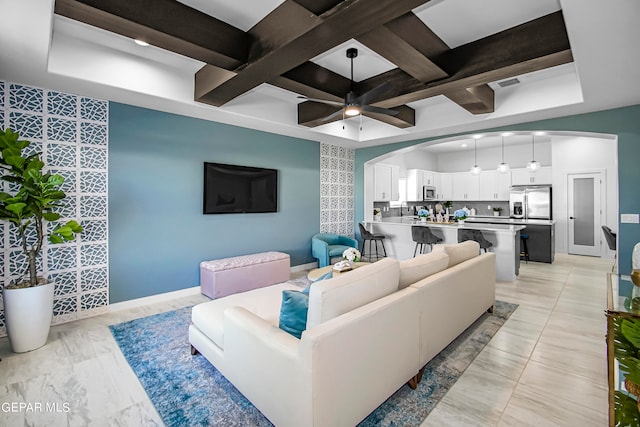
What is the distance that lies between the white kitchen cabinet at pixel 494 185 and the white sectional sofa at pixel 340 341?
726cm

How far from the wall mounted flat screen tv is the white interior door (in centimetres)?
730

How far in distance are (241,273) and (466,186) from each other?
796 cm

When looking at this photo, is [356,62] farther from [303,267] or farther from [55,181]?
[303,267]

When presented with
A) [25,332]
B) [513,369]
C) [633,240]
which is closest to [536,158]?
[633,240]

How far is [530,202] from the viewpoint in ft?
25.7

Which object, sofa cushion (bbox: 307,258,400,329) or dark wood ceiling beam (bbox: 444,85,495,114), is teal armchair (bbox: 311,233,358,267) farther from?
sofa cushion (bbox: 307,258,400,329)

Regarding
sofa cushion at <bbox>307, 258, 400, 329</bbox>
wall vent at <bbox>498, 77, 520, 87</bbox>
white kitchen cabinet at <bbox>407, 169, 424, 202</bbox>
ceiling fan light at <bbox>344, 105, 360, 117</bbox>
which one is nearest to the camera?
sofa cushion at <bbox>307, 258, 400, 329</bbox>

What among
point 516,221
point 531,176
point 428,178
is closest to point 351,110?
point 516,221

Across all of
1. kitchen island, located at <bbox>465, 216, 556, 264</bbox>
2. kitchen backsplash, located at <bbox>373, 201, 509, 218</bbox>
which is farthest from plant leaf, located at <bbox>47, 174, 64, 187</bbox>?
kitchen island, located at <bbox>465, 216, 556, 264</bbox>

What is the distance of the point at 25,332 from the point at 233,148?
10.9 feet

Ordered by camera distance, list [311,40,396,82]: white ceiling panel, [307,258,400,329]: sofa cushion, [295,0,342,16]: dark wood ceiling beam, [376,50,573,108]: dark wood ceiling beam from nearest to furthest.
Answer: [307,258,400,329]: sofa cushion → [295,0,342,16]: dark wood ceiling beam → [376,50,573,108]: dark wood ceiling beam → [311,40,396,82]: white ceiling panel

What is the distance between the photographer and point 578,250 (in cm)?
725

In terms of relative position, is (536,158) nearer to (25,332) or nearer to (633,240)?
(633,240)

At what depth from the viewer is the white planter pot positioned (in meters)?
2.68
